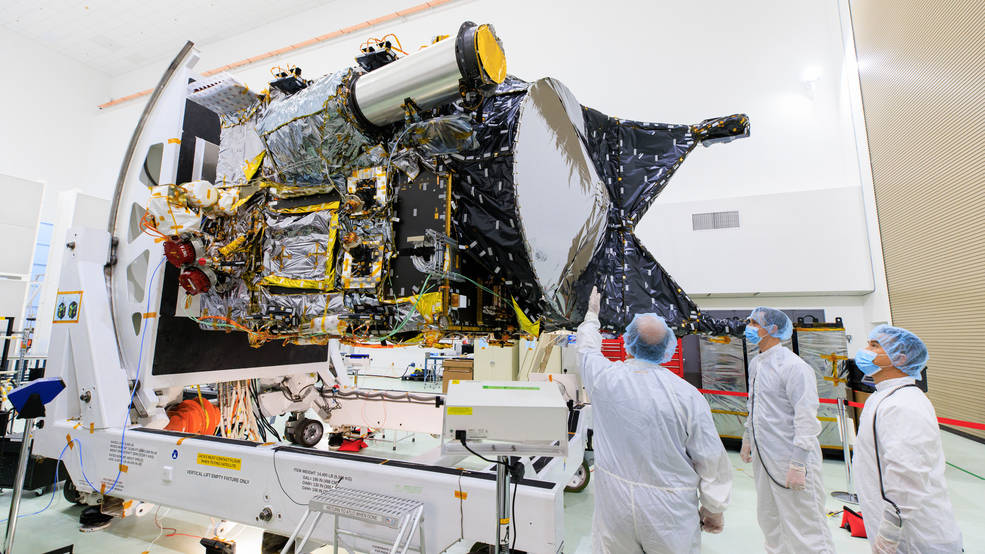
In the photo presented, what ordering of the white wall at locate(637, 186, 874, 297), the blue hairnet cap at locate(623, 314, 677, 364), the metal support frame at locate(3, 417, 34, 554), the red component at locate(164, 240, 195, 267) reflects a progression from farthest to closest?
the white wall at locate(637, 186, 874, 297) < the red component at locate(164, 240, 195, 267) < the metal support frame at locate(3, 417, 34, 554) < the blue hairnet cap at locate(623, 314, 677, 364)

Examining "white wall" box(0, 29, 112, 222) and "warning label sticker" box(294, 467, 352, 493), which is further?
"white wall" box(0, 29, 112, 222)

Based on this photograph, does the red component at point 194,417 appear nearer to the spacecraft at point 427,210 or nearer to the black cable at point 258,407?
the black cable at point 258,407

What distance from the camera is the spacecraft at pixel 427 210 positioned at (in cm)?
208

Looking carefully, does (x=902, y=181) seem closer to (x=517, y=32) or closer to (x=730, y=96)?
(x=730, y=96)

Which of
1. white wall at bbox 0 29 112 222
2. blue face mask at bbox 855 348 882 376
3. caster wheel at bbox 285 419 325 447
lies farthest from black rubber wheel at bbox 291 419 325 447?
white wall at bbox 0 29 112 222

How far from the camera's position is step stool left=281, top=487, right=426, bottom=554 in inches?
67.5

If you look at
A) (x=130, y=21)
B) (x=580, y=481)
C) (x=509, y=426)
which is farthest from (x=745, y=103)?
(x=130, y=21)

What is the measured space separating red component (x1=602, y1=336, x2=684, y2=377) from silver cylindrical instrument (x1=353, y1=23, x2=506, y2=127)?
481cm

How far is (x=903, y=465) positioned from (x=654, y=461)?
105 centimetres

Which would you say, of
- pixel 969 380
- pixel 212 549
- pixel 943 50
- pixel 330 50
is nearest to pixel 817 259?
pixel 969 380

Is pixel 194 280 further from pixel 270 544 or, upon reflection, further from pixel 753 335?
pixel 753 335

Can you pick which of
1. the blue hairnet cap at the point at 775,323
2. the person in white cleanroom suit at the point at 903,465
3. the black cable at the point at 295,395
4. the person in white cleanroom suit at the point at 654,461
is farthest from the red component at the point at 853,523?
the black cable at the point at 295,395

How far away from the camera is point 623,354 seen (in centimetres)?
634

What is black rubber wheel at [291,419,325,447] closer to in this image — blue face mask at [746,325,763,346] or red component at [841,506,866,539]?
A: blue face mask at [746,325,763,346]
